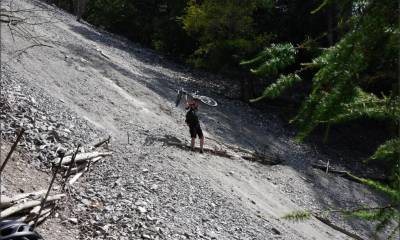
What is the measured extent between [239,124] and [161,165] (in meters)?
11.2

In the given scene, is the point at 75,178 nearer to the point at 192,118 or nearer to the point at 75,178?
the point at 75,178

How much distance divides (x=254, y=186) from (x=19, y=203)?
867cm

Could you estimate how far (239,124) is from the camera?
23.3 metres

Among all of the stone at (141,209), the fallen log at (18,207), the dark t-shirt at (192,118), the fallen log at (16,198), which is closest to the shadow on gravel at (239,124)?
the dark t-shirt at (192,118)

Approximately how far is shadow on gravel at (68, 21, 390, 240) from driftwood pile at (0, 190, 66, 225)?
20.8 ft

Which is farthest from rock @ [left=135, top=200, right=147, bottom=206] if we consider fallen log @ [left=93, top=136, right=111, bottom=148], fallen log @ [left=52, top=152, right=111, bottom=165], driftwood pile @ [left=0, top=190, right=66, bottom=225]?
fallen log @ [left=93, top=136, right=111, bottom=148]

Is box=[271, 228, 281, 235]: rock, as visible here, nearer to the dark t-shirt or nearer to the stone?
the stone

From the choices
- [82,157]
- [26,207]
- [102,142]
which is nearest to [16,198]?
[26,207]

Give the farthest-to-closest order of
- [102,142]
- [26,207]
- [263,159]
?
[263,159]
[102,142]
[26,207]

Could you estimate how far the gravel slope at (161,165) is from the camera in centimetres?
967

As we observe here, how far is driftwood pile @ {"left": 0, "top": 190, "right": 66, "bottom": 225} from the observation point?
734 cm

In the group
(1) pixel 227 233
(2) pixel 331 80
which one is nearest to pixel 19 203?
(1) pixel 227 233

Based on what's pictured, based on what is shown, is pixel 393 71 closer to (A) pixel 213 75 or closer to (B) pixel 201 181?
(B) pixel 201 181

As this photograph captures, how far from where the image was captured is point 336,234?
1385cm
